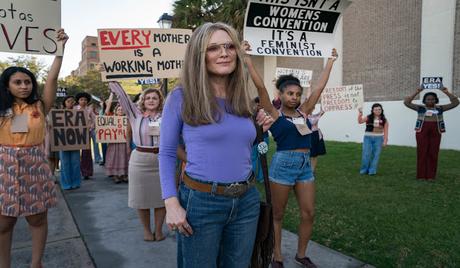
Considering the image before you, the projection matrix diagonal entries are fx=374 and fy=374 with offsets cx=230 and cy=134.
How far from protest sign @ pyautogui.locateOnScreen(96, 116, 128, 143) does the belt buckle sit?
684cm

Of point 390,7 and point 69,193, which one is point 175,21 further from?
point 69,193

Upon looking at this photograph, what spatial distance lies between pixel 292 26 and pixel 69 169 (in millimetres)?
5382

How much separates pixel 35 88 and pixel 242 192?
230 centimetres

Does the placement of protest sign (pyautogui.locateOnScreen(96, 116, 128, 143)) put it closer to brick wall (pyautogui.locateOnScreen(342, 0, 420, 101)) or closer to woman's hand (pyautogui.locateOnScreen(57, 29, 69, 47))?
woman's hand (pyautogui.locateOnScreen(57, 29, 69, 47))

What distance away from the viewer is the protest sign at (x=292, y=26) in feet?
13.0

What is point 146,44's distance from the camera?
561 cm

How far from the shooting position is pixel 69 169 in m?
7.41

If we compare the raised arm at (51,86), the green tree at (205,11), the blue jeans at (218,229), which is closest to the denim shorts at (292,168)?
the blue jeans at (218,229)

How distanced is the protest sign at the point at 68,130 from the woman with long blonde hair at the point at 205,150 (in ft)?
18.9

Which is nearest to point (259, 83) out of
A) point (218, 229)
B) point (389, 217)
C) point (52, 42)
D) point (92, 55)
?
point (218, 229)

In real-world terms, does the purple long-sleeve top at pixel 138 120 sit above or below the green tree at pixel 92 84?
below

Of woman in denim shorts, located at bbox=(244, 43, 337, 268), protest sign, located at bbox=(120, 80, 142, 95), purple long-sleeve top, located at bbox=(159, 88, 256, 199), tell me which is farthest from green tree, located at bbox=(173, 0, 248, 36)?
purple long-sleeve top, located at bbox=(159, 88, 256, 199)

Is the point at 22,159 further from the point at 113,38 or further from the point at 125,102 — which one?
the point at 113,38

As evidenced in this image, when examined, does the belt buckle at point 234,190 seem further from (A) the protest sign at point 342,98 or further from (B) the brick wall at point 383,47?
(B) the brick wall at point 383,47
